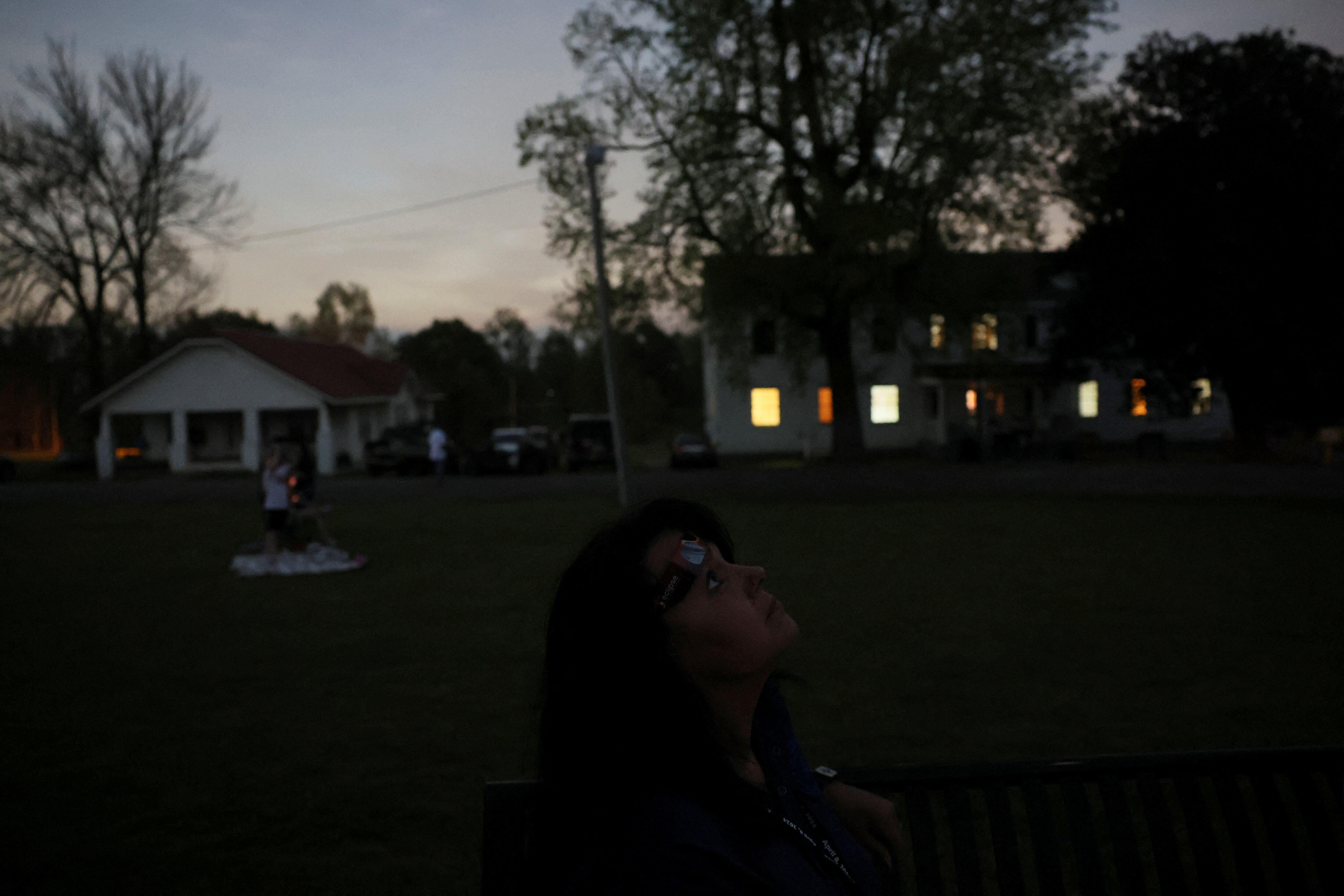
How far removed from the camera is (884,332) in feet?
102

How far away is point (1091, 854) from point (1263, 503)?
2009 cm

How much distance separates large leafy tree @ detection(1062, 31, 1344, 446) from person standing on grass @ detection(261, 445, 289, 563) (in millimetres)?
24817

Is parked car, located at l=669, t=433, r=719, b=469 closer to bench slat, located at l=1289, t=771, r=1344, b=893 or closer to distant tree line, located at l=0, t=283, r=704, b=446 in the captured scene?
distant tree line, located at l=0, t=283, r=704, b=446

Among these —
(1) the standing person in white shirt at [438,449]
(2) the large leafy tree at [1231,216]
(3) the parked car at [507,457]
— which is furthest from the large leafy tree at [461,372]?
(2) the large leafy tree at [1231,216]

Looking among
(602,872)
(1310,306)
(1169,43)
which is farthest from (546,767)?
(1169,43)

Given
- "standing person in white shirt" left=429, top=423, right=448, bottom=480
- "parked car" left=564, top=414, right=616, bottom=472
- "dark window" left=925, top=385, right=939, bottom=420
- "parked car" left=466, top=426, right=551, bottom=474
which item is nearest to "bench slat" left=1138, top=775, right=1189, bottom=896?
"standing person in white shirt" left=429, top=423, right=448, bottom=480

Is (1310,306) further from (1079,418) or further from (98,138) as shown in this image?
(98,138)

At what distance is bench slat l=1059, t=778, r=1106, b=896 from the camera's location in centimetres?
269

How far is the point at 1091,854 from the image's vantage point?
2695 millimetres

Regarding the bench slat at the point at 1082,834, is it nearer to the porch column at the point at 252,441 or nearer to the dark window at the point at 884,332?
the dark window at the point at 884,332

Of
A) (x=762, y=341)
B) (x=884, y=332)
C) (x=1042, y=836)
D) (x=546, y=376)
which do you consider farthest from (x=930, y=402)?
(x=546, y=376)

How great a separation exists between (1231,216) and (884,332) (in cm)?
1181

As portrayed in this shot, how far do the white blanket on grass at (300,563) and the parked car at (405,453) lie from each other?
2226cm

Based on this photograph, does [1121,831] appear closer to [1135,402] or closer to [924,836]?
[924,836]
